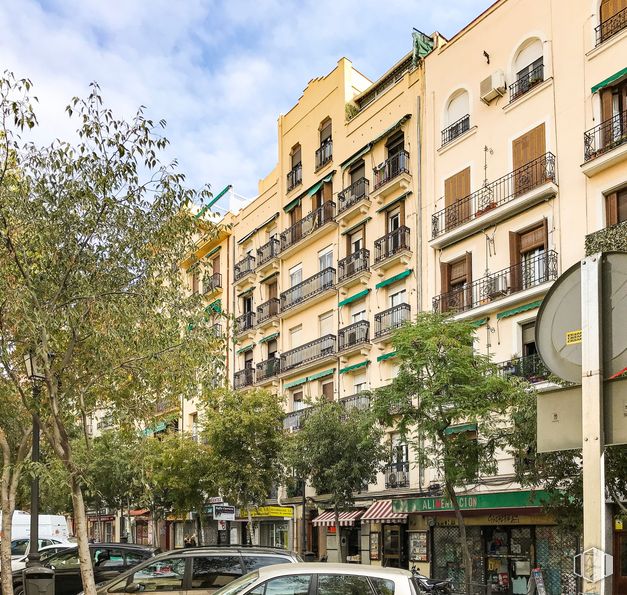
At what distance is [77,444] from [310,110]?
19792mm

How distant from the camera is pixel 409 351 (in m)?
18.9

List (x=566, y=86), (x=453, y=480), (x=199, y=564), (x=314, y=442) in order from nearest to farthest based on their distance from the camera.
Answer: (x=199, y=564) → (x=453, y=480) → (x=566, y=86) → (x=314, y=442)

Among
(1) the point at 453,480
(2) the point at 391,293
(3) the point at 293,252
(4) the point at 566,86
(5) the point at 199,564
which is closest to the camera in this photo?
(5) the point at 199,564

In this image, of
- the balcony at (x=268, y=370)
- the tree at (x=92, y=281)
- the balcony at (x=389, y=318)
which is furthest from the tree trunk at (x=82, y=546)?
the balcony at (x=268, y=370)

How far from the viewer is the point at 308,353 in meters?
34.6

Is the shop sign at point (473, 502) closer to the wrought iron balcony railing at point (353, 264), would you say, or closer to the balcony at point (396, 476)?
the balcony at point (396, 476)

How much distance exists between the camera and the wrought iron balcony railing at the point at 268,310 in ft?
123

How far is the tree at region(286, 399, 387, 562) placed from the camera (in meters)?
25.7

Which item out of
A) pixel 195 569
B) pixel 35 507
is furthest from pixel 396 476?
pixel 195 569

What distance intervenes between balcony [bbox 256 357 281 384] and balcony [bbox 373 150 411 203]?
979 centimetres

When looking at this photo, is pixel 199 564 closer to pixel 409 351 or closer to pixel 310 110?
pixel 409 351

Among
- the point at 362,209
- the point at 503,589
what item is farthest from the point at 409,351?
the point at 362,209

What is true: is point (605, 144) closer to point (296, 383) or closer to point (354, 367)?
point (354, 367)

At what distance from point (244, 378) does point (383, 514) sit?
13968 millimetres
